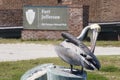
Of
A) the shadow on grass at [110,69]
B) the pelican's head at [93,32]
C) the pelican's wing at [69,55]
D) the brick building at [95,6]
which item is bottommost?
the brick building at [95,6]

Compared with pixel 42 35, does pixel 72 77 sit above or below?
above

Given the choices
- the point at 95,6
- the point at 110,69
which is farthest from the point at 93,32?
the point at 95,6

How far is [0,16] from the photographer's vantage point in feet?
104

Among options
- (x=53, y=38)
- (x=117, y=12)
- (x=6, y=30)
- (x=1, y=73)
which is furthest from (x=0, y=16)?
(x=1, y=73)

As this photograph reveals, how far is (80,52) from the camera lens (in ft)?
14.9

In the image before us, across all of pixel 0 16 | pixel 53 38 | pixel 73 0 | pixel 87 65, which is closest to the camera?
pixel 87 65

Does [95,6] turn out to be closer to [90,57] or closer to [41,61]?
[41,61]

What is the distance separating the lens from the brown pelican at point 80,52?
4.49 m

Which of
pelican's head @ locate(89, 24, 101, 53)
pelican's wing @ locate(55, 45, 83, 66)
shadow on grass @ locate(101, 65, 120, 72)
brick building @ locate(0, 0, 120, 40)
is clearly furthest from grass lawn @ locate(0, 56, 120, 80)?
brick building @ locate(0, 0, 120, 40)

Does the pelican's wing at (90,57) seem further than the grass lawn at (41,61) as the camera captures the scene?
No

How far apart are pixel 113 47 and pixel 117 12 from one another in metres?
15.2

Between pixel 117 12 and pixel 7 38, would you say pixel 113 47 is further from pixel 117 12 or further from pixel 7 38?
pixel 117 12

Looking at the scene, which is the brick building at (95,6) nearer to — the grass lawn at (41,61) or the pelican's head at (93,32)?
the grass lawn at (41,61)

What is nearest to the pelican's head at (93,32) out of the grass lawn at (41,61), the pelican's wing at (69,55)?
the pelican's wing at (69,55)
